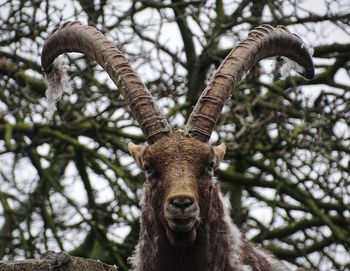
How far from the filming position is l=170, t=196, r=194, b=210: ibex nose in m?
6.34

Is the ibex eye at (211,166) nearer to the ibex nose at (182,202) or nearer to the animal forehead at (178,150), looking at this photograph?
the animal forehead at (178,150)

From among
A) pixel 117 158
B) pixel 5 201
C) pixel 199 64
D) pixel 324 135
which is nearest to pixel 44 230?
pixel 5 201

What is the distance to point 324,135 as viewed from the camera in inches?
495

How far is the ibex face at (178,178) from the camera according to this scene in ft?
21.3

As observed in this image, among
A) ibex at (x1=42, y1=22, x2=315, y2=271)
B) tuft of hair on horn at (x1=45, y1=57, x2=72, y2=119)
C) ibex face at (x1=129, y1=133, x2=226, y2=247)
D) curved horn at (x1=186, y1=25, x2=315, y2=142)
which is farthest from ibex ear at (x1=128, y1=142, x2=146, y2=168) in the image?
tuft of hair on horn at (x1=45, y1=57, x2=72, y2=119)

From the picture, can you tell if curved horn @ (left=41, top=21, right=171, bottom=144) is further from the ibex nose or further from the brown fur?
the ibex nose

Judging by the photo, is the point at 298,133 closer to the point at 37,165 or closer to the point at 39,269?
the point at 37,165

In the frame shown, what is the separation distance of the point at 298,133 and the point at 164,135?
5693 mm

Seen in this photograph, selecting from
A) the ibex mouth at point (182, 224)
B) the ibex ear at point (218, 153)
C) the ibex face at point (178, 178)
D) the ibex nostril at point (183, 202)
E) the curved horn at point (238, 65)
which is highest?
the curved horn at point (238, 65)

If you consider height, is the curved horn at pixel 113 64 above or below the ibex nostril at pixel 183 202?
above

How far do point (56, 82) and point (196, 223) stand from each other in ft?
9.50

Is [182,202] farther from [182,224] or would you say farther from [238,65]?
[238,65]

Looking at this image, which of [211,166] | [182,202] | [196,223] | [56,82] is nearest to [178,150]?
[211,166]

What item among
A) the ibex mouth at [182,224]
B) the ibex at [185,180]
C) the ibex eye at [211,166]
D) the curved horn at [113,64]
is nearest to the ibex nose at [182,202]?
the ibex at [185,180]
